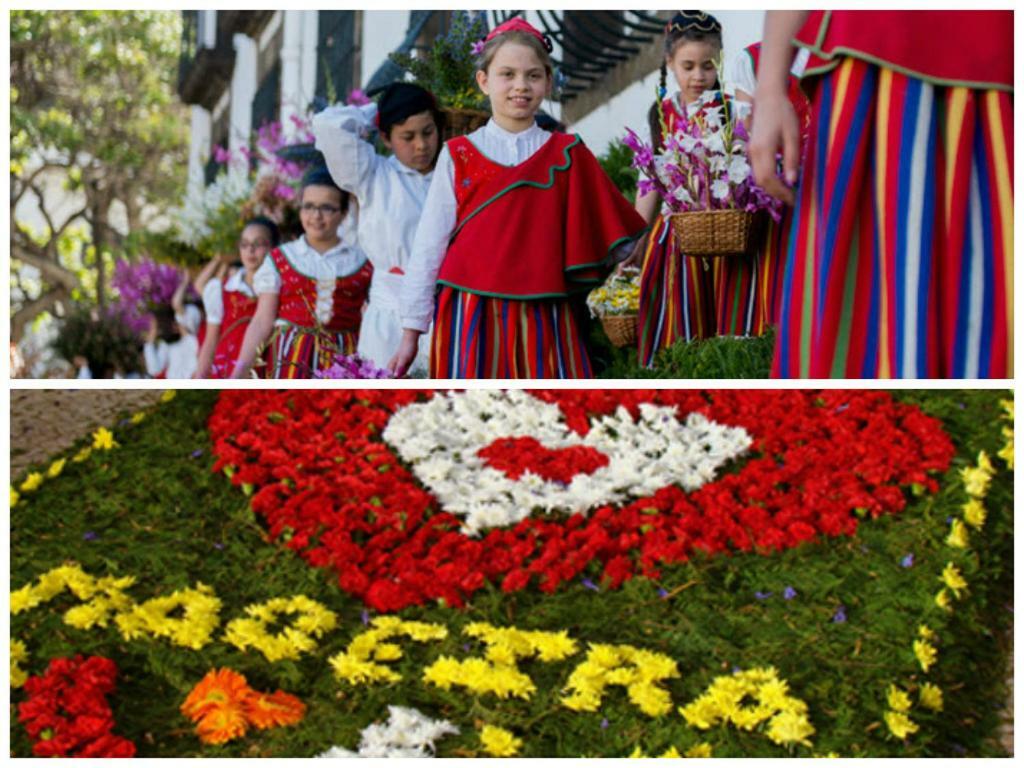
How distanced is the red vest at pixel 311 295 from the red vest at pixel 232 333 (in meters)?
1.16

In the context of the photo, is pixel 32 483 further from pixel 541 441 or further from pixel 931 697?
pixel 931 697

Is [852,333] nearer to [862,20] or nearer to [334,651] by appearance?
[862,20]

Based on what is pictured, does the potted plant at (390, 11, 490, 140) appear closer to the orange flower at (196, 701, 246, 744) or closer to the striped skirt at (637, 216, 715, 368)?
the striped skirt at (637, 216, 715, 368)

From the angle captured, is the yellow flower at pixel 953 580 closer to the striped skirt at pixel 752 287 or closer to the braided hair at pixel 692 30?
the striped skirt at pixel 752 287

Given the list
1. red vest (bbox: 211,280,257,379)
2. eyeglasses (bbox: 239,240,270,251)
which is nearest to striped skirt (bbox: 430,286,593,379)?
red vest (bbox: 211,280,257,379)

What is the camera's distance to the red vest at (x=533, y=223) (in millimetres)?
4105

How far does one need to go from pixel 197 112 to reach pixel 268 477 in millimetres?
21306

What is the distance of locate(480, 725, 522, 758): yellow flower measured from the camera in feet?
13.6

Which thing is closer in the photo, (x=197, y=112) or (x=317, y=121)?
(x=317, y=121)

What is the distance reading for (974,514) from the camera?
499cm

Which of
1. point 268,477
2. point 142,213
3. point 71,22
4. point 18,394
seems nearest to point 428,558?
point 268,477

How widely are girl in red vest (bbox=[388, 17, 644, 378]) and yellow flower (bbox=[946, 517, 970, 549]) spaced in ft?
5.28

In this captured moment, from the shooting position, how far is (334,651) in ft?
15.3

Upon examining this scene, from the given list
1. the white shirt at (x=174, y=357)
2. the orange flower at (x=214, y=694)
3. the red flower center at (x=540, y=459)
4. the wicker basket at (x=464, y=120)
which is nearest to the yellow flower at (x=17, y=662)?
the orange flower at (x=214, y=694)
